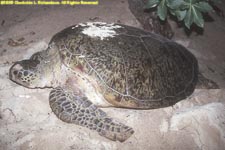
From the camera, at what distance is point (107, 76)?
2.53 meters

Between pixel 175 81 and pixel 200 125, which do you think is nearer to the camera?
pixel 200 125

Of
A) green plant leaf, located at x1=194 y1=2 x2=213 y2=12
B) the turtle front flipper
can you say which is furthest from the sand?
green plant leaf, located at x1=194 y1=2 x2=213 y2=12

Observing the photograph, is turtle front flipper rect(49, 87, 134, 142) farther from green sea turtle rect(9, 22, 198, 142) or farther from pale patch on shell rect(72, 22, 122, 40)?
pale patch on shell rect(72, 22, 122, 40)

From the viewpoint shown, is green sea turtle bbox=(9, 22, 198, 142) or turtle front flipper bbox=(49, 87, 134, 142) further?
green sea turtle bbox=(9, 22, 198, 142)

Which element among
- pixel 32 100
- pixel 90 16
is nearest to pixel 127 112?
pixel 32 100

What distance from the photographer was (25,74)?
2.70 metres

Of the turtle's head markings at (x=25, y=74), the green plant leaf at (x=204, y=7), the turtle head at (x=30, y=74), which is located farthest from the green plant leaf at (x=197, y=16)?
the turtle's head markings at (x=25, y=74)

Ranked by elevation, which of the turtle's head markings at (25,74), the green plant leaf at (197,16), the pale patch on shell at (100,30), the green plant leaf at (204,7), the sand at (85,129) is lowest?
the sand at (85,129)

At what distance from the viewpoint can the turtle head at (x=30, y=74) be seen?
2.70m

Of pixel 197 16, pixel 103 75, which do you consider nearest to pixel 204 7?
pixel 197 16

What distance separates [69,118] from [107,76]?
1.89 feet

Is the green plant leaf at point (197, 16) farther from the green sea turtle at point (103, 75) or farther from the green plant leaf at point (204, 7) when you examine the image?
the green sea turtle at point (103, 75)

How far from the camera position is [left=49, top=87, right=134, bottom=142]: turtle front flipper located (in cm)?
238

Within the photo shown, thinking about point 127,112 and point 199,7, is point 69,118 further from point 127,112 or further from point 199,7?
point 199,7
